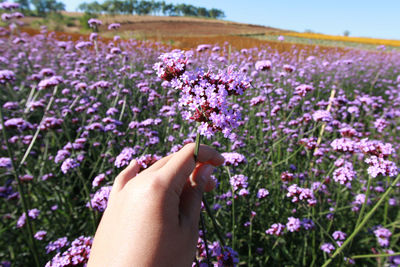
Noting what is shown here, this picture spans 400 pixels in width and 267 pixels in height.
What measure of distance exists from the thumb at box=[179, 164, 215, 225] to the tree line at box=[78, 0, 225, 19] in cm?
4653

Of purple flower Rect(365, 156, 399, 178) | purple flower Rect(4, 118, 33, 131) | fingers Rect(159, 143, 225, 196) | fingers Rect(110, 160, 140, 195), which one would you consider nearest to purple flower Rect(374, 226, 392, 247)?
purple flower Rect(365, 156, 399, 178)

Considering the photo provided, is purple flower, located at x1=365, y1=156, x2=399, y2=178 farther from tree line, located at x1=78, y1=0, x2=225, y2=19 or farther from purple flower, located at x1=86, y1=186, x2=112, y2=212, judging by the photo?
tree line, located at x1=78, y1=0, x2=225, y2=19

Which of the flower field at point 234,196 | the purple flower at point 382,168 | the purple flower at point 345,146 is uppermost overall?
the purple flower at point 382,168

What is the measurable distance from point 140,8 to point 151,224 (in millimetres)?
71206

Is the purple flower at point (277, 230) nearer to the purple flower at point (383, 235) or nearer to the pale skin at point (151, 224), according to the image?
the purple flower at point (383, 235)

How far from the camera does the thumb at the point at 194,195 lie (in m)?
0.84

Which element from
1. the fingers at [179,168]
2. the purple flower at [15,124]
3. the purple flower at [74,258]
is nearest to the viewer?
the fingers at [179,168]

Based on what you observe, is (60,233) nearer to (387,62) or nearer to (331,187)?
(331,187)

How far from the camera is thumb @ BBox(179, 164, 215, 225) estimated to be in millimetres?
842

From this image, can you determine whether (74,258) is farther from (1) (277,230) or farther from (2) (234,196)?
(1) (277,230)

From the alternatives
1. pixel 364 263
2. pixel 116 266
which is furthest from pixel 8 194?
pixel 364 263

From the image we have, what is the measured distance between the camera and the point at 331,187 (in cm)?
276

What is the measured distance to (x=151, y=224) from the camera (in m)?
0.70

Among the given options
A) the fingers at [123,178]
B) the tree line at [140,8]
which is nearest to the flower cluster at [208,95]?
the fingers at [123,178]
